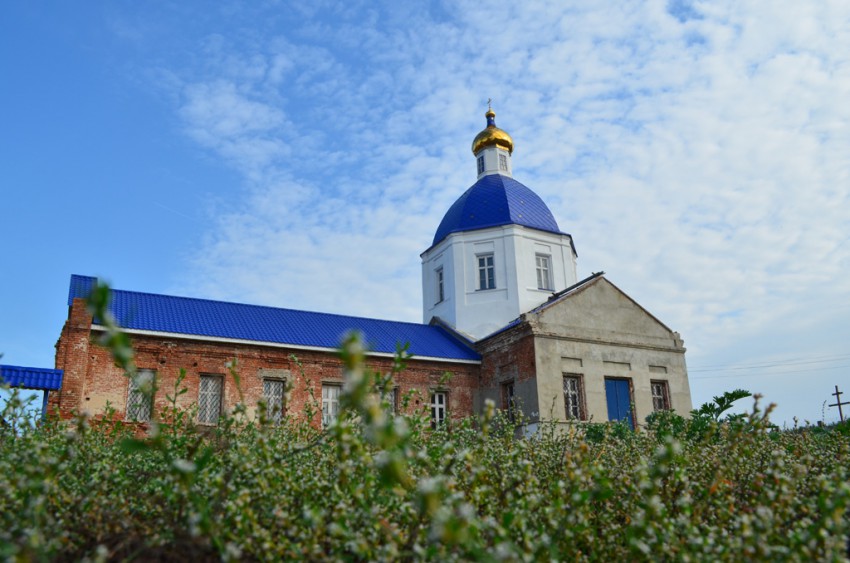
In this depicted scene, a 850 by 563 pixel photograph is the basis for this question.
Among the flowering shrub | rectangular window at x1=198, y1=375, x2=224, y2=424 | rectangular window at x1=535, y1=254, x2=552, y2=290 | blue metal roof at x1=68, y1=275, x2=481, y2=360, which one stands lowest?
the flowering shrub

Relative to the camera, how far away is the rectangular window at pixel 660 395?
2123cm

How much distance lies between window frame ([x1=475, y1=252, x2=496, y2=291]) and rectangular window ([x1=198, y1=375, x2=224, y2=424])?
9.72 m

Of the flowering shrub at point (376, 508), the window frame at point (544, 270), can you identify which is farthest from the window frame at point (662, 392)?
the flowering shrub at point (376, 508)

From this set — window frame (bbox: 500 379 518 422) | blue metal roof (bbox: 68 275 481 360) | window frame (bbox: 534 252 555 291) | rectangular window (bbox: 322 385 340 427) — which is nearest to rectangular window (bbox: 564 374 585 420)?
window frame (bbox: 500 379 518 422)

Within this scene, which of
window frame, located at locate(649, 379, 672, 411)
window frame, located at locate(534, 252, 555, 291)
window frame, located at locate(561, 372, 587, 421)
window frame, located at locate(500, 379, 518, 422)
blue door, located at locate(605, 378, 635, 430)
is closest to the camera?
window frame, located at locate(561, 372, 587, 421)

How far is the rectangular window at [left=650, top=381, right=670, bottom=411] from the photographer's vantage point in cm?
2123

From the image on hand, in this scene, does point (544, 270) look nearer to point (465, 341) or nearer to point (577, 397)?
point (465, 341)

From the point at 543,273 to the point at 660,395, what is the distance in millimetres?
5698

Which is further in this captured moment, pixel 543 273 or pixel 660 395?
pixel 543 273

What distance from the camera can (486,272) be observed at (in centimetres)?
2334

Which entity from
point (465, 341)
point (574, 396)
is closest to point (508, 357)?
point (574, 396)

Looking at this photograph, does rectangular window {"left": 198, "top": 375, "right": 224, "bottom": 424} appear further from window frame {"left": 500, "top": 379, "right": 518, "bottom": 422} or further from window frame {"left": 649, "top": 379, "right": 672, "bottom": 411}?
window frame {"left": 649, "top": 379, "right": 672, "bottom": 411}

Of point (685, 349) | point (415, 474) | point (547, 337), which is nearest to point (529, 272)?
point (547, 337)

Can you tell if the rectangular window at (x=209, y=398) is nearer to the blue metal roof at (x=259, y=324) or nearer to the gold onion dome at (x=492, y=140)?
the blue metal roof at (x=259, y=324)
